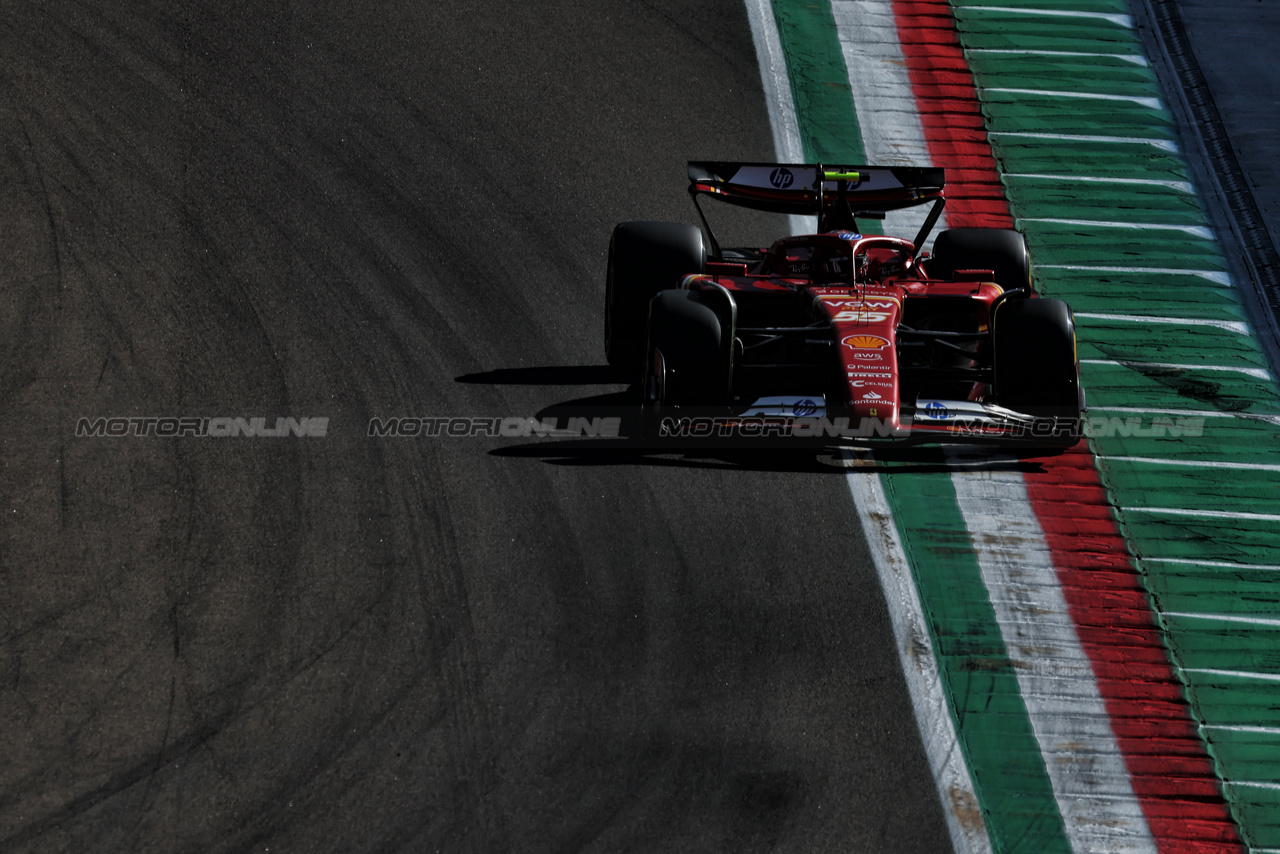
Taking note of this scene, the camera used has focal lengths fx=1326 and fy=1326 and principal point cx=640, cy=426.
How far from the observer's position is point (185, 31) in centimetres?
1416

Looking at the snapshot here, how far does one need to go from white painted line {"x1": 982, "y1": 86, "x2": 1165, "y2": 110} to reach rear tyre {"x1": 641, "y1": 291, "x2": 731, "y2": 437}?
25.0 ft

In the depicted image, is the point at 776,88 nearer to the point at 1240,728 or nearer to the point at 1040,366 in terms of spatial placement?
the point at 1040,366

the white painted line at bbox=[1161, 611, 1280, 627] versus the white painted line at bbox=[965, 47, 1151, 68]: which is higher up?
the white painted line at bbox=[965, 47, 1151, 68]

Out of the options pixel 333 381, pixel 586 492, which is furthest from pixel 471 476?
pixel 333 381

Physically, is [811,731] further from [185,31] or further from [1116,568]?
[185,31]

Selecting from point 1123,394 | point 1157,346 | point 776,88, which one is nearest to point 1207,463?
point 1123,394

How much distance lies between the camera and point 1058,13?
15852 millimetres

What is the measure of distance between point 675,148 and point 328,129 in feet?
11.5

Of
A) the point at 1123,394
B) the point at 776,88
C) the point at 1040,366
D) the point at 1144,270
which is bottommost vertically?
the point at 1123,394

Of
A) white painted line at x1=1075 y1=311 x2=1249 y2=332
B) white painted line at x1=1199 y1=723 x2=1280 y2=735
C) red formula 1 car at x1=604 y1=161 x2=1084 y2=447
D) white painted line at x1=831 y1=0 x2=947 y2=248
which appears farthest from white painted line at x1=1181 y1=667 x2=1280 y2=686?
white painted line at x1=831 y1=0 x2=947 y2=248

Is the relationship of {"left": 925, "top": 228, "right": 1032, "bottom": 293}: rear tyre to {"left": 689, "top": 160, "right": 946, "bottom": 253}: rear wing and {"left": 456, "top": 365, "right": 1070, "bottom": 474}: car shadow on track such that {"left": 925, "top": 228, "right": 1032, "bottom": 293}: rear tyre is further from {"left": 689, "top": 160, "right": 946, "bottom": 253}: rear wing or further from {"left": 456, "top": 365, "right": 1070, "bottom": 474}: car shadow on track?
{"left": 456, "top": 365, "right": 1070, "bottom": 474}: car shadow on track

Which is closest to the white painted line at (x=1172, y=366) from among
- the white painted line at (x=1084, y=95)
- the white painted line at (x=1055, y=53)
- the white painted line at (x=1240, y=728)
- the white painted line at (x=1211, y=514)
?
the white painted line at (x=1211, y=514)

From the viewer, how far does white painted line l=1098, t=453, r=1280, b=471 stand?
1051cm

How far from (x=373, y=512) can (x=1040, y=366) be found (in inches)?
179
